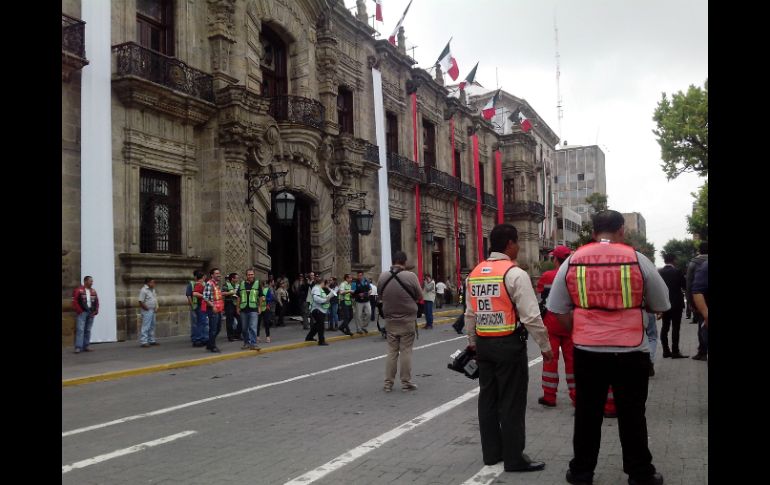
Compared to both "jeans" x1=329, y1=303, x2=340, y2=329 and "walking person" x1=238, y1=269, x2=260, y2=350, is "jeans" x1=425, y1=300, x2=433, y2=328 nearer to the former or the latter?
"jeans" x1=329, y1=303, x2=340, y2=329

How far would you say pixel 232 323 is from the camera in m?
15.1

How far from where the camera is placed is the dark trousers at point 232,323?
1489 cm

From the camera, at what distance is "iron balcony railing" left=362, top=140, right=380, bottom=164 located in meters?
25.0

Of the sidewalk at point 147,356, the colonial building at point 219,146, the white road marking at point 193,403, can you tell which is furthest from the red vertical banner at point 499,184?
the white road marking at point 193,403

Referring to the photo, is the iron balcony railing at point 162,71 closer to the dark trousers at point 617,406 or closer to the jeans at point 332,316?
the jeans at point 332,316

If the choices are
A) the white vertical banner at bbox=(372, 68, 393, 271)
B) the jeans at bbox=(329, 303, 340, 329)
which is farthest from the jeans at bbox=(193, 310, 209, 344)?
the white vertical banner at bbox=(372, 68, 393, 271)

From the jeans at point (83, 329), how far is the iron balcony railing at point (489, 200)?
28.3m

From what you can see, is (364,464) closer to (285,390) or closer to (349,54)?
(285,390)

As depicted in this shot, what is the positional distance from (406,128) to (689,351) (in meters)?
20.0

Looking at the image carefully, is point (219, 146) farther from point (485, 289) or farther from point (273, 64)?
point (485, 289)

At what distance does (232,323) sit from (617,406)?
12.1 metres

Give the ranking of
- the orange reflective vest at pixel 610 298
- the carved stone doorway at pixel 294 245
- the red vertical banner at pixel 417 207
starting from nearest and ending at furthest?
the orange reflective vest at pixel 610 298 → the carved stone doorway at pixel 294 245 → the red vertical banner at pixel 417 207

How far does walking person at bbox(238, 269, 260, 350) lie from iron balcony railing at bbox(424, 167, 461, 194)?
1770cm

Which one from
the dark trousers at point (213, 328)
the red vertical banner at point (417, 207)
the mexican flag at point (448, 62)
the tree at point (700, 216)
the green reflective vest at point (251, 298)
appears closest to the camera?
the dark trousers at point (213, 328)
